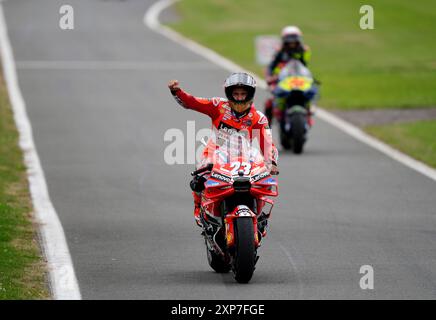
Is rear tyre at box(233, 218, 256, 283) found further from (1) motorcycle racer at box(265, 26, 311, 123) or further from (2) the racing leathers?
(1) motorcycle racer at box(265, 26, 311, 123)

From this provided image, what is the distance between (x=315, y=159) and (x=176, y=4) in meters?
31.0

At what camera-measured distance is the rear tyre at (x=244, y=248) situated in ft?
35.5

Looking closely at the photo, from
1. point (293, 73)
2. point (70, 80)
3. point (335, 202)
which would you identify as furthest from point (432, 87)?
point (335, 202)

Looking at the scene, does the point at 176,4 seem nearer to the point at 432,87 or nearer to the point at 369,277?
the point at 432,87

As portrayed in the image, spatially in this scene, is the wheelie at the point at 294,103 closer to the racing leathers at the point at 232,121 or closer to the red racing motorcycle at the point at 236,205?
the racing leathers at the point at 232,121

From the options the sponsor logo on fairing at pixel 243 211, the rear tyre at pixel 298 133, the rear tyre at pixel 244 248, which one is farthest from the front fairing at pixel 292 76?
the rear tyre at pixel 244 248

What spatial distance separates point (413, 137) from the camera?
23062mm

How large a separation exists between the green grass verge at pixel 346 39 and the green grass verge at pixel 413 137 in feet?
11.0

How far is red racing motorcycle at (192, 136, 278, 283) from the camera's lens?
1091 centimetres

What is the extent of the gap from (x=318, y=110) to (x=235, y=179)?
1652cm

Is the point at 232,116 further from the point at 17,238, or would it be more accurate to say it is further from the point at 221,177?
the point at 17,238

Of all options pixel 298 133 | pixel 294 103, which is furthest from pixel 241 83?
pixel 294 103

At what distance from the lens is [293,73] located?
2159 centimetres

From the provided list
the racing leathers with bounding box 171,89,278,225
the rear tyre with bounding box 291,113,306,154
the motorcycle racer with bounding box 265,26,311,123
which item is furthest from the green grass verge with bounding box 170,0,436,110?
the racing leathers with bounding box 171,89,278,225
